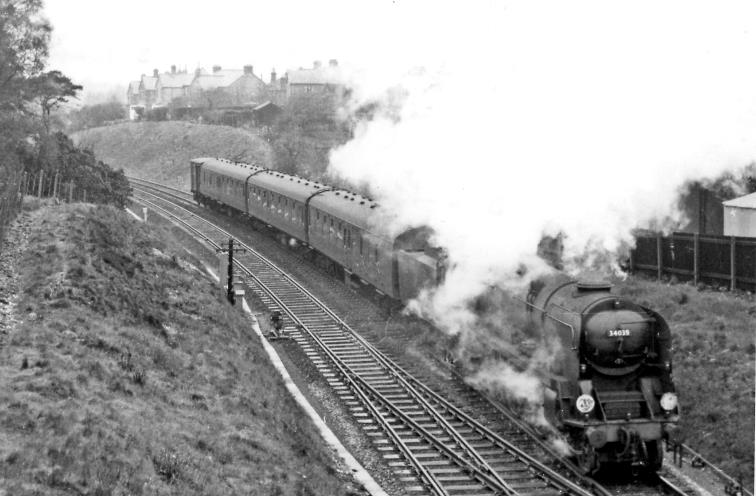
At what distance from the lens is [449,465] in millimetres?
14469

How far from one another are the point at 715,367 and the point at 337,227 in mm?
13026

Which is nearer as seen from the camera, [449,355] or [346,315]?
[449,355]

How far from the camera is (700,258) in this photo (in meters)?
22.2

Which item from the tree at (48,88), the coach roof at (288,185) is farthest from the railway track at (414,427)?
the tree at (48,88)

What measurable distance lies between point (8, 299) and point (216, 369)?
4198 mm

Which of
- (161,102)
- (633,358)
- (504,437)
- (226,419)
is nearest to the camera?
(633,358)

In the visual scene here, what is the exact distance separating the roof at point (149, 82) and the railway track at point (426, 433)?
89170mm

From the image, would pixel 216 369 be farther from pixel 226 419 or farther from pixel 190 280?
pixel 190 280

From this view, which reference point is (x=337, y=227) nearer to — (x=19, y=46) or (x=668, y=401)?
(x=19, y=46)

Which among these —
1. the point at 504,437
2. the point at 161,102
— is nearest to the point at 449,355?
the point at 504,437

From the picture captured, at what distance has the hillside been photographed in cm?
6769

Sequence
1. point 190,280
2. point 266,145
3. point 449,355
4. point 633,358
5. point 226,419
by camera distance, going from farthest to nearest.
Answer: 1. point 266,145
2. point 190,280
3. point 449,355
4. point 226,419
5. point 633,358

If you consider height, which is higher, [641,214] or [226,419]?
[641,214]

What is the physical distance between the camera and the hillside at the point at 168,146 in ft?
222
